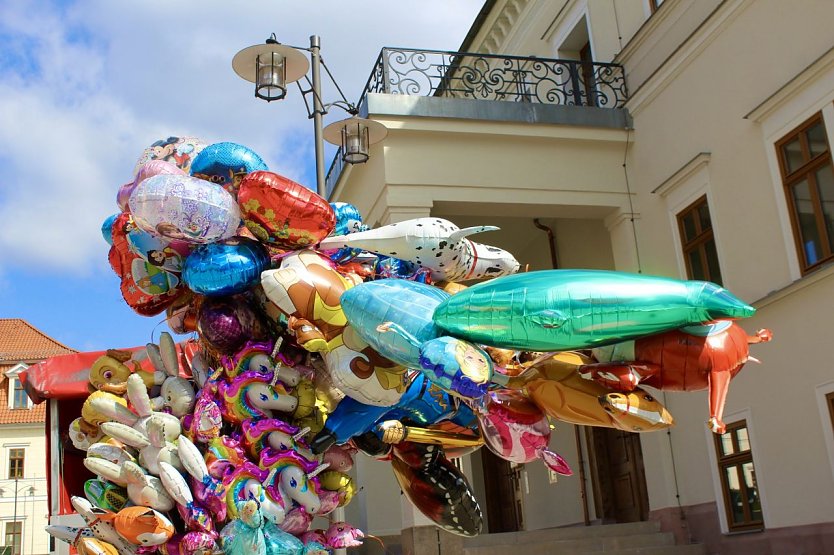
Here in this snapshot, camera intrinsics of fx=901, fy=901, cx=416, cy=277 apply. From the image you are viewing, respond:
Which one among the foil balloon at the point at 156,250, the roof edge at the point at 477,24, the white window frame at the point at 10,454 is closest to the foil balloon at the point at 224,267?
the foil balloon at the point at 156,250

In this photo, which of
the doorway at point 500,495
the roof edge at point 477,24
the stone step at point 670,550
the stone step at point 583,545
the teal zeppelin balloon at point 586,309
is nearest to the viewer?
the teal zeppelin balloon at point 586,309

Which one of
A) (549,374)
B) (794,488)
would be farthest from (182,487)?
(794,488)

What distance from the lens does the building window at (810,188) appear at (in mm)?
8344

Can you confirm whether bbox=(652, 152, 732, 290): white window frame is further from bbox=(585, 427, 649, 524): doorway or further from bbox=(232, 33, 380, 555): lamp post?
bbox=(232, 33, 380, 555): lamp post

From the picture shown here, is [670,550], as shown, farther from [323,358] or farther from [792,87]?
[323,358]

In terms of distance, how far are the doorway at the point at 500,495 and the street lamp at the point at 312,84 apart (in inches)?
296

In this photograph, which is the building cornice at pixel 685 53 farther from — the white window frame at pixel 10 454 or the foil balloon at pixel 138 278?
the white window frame at pixel 10 454

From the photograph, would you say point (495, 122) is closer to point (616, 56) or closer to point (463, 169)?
point (463, 169)

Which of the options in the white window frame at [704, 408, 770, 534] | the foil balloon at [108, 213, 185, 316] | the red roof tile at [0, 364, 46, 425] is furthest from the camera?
the red roof tile at [0, 364, 46, 425]

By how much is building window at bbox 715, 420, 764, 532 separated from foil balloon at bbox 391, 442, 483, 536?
20.7 ft

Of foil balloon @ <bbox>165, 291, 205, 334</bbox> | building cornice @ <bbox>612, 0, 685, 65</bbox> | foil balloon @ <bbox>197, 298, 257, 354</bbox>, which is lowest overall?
foil balloon @ <bbox>197, 298, 257, 354</bbox>

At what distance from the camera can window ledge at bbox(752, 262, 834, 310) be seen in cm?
814

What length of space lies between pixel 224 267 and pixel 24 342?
123 feet

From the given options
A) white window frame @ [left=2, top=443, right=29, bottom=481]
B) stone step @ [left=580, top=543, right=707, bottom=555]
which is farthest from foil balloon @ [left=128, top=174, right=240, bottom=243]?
white window frame @ [left=2, top=443, right=29, bottom=481]
